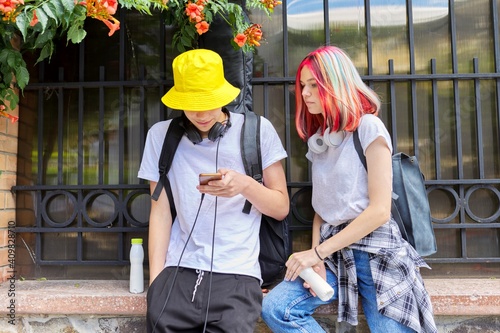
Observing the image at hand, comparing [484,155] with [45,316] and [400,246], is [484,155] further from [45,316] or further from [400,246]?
[45,316]

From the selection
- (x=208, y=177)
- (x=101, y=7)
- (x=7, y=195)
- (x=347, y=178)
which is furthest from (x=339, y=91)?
(x=7, y=195)

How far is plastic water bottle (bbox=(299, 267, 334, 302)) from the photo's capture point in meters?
2.11

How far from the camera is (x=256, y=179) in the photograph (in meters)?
2.34

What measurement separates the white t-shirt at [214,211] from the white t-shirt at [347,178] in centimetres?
29

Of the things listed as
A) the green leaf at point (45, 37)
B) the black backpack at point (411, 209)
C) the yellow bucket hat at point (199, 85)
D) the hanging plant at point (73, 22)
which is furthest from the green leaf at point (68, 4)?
the black backpack at point (411, 209)

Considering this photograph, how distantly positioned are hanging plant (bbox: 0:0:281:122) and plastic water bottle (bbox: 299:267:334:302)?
1.25m

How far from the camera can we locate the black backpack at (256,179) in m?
2.35

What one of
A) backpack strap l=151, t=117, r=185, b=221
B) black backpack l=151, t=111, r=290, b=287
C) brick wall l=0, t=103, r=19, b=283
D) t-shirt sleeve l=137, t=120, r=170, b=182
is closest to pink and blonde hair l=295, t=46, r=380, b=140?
black backpack l=151, t=111, r=290, b=287

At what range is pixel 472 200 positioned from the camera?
9.91 feet

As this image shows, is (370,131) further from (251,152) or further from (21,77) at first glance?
(21,77)

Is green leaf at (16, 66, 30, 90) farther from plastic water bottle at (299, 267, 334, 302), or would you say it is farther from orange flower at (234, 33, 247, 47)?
plastic water bottle at (299, 267, 334, 302)

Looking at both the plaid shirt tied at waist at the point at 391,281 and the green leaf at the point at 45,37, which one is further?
the green leaf at the point at 45,37

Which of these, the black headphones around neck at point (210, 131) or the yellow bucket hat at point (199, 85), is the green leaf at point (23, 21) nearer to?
the yellow bucket hat at point (199, 85)

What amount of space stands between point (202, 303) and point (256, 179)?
2.15 feet
